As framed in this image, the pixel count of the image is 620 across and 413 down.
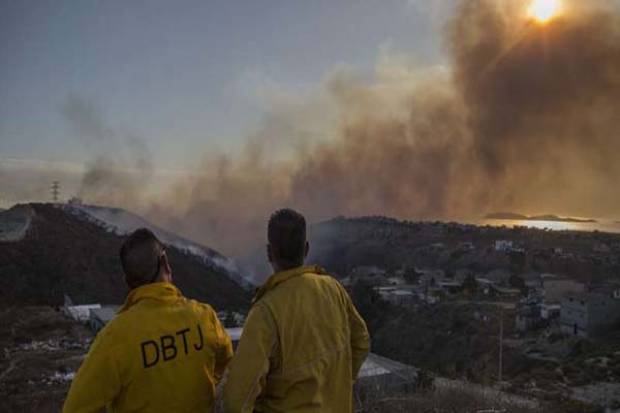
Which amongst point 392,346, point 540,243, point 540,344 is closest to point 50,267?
point 392,346

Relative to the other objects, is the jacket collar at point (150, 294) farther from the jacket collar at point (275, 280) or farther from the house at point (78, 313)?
the house at point (78, 313)

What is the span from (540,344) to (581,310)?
4102 mm

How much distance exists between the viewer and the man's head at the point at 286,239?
249 centimetres

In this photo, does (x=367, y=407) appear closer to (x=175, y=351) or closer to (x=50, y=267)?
(x=175, y=351)

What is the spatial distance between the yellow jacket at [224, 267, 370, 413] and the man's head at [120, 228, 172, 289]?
42 centimetres

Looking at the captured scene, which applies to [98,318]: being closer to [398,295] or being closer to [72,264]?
[72,264]

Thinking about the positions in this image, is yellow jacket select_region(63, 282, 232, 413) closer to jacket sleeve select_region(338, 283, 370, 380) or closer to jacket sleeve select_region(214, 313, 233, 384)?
jacket sleeve select_region(214, 313, 233, 384)

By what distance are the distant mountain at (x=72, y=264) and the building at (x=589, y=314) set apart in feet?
59.3

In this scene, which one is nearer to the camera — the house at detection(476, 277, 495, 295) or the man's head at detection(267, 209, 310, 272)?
the man's head at detection(267, 209, 310, 272)

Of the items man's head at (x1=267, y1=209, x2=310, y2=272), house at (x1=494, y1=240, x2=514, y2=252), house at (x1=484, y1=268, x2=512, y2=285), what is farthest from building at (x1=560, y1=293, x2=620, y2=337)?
man's head at (x1=267, y1=209, x2=310, y2=272)

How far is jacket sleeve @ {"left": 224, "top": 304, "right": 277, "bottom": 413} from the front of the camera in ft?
7.42

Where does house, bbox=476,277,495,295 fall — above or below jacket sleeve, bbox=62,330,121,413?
below

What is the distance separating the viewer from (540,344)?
29.6m

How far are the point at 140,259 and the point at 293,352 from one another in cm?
71
